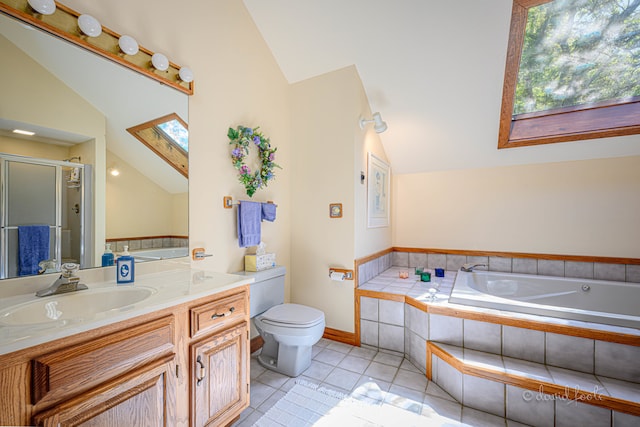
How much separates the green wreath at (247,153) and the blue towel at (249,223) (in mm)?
137

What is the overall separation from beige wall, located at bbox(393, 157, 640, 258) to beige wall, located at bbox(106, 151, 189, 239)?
265 cm

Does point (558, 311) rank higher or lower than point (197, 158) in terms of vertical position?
lower

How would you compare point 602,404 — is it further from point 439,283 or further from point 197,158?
point 197,158

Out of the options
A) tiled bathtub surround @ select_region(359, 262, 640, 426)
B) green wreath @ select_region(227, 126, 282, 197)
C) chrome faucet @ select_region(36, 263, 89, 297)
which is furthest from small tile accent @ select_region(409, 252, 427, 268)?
chrome faucet @ select_region(36, 263, 89, 297)

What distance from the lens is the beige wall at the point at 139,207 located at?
4.83 feet

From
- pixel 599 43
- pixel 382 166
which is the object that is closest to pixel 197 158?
pixel 382 166

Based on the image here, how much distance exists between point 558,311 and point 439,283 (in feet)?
3.28

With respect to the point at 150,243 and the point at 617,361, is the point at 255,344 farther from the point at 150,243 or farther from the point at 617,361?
the point at 617,361

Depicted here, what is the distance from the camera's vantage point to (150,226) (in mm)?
1650

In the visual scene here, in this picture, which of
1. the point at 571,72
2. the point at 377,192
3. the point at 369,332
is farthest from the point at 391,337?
the point at 571,72

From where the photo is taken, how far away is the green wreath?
7.00 feet

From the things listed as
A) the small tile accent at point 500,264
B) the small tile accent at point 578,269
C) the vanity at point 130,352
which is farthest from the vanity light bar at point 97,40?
the small tile accent at point 578,269

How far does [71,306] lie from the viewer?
115 centimetres

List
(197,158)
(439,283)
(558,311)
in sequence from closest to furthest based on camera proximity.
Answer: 1. (558,311)
2. (197,158)
3. (439,283)
